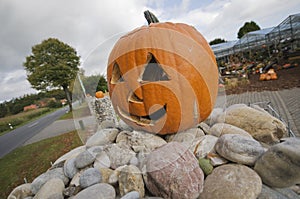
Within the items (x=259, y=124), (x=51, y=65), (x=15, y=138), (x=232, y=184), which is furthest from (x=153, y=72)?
(x=51, y=65)

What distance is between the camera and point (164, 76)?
5.29ft

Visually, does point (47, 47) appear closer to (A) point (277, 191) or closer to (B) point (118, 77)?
(B) point (118, 77)

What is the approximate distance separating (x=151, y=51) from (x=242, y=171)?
1284 millimetres

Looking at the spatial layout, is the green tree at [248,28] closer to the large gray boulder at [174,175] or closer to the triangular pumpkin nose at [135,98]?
the triangular pumpkin nose at [135,98]

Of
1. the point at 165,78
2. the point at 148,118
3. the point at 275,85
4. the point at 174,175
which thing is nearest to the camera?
the point at 174,175

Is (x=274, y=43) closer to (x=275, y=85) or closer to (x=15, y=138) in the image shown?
(x=275, y=85)

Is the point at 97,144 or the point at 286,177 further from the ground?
the point at 97,144

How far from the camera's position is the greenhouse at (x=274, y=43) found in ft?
38.8

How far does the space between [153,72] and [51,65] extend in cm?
1922

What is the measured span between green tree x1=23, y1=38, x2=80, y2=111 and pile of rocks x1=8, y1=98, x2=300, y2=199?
1624 centimetres

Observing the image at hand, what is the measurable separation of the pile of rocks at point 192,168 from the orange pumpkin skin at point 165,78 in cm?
24

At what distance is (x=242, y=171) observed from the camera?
52.0 inches

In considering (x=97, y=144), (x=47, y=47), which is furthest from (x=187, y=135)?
(x=47, y=47)

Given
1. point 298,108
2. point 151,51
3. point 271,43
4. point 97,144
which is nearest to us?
point 151,51
